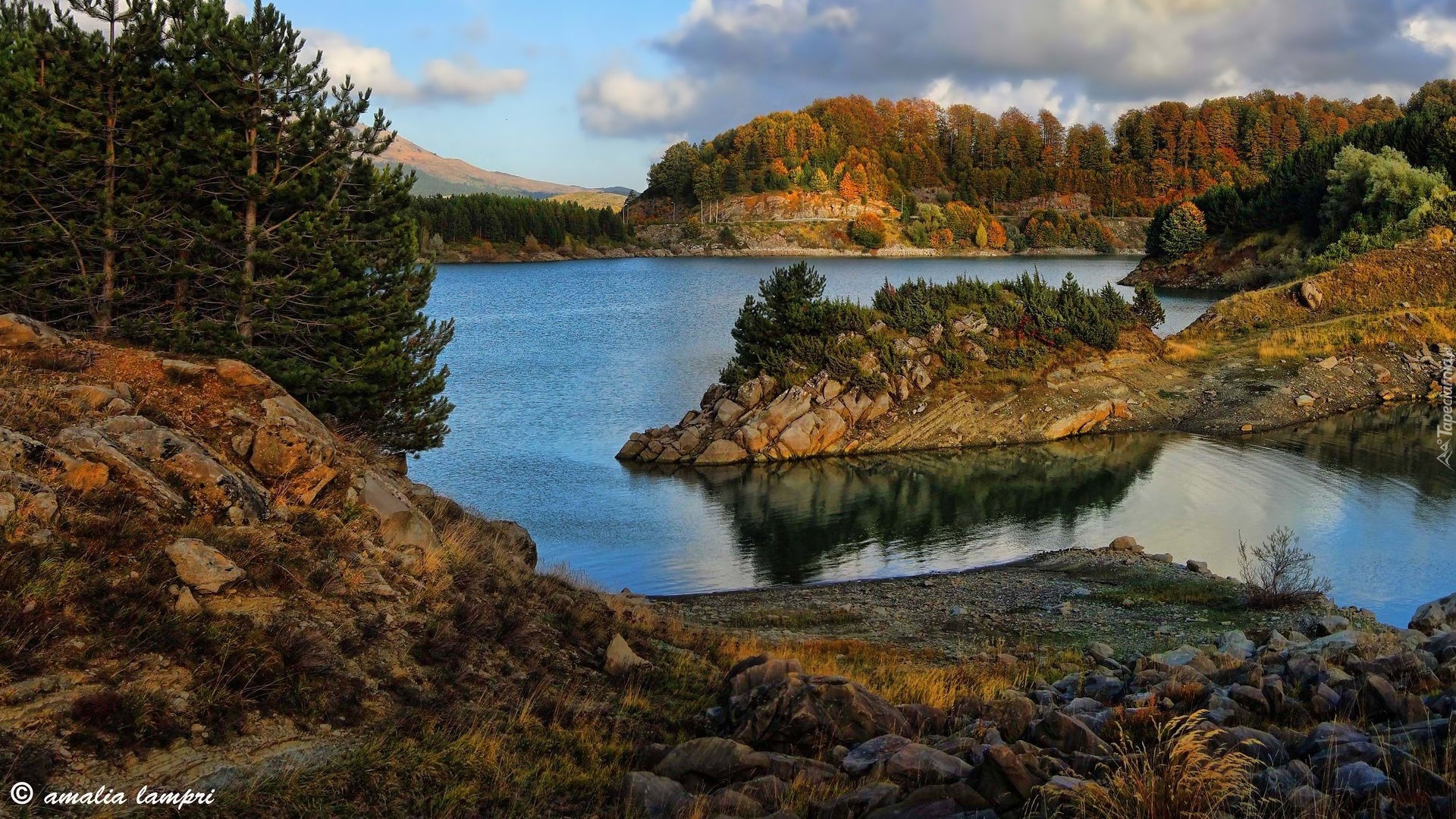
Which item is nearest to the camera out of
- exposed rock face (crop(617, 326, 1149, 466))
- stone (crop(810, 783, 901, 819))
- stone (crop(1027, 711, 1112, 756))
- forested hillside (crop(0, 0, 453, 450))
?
stone (crop(810, 783, 901, 819))

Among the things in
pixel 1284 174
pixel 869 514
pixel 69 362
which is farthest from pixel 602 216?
pixel 69 362

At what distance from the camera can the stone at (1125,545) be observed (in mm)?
25562

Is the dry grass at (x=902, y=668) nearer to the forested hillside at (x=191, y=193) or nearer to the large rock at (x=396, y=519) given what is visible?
the large rock at (x=396, y=519)

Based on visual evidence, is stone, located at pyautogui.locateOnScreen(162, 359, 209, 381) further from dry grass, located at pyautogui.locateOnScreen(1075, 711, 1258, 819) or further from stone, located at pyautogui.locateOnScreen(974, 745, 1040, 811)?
dry grass, located at pyautogui.locateOnScreen(1075, 711, 1258, 819)

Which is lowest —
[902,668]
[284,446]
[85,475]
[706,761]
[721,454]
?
[721,454]

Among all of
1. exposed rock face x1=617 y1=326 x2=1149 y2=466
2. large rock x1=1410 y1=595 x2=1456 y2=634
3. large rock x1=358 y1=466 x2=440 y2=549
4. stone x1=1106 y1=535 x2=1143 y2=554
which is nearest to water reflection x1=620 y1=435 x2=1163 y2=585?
exposed rock face x1=617 y1=326 x2=1149 y2=466

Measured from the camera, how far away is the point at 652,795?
7.84m

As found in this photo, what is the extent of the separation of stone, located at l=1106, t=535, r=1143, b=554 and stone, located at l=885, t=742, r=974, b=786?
1939cm

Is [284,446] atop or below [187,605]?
atop

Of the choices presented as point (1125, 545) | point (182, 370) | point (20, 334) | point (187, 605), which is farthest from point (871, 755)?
point (1125, 545)

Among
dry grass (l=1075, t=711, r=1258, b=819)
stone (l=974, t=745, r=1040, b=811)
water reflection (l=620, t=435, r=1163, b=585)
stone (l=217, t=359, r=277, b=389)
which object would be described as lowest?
water reflection (l=620, t=435, r=1163, b=585)

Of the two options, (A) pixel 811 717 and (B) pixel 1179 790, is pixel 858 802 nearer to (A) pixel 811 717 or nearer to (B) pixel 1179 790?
(A) pixel 811 717

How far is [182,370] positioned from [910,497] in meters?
24.2

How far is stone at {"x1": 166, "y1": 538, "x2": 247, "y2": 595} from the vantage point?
9.41m
